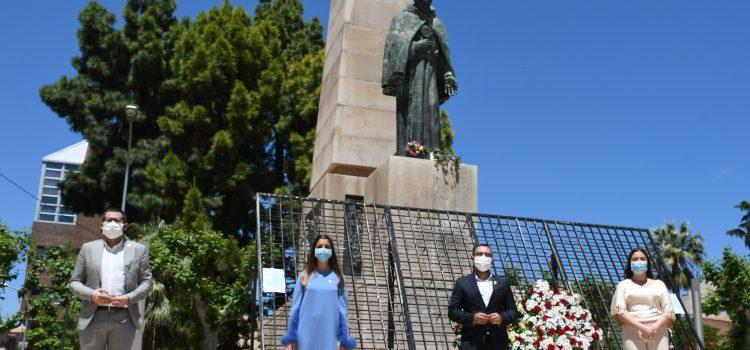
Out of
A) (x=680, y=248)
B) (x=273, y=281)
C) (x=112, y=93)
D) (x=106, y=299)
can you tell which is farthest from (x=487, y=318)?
(x=680, y=248)

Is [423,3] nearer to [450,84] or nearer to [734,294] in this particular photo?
[450,84]

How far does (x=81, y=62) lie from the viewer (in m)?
25.7

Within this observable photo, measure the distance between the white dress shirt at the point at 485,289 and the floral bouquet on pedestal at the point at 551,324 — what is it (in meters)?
0.56

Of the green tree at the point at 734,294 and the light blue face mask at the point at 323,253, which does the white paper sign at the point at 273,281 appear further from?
the green tree at the point at 734,294

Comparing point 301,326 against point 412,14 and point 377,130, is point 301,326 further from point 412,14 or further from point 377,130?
point 377,130

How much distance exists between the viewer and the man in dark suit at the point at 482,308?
6.10 meters

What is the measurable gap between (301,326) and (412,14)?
20.7 feet

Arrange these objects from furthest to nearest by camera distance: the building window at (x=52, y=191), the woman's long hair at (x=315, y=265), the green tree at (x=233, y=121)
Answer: the building window at (x=52, y=191) → the green tree at (x=233, y=121) → the woman's long hair at (x=315, y=265)

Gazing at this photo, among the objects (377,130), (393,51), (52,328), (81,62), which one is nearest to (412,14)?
(393,51)

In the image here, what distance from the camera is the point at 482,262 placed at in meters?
6.36

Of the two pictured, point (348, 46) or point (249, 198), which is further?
point (249, 198)

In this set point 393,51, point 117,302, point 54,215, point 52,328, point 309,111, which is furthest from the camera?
point 54,215

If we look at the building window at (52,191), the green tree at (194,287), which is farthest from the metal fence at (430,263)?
the building window at (52,191)

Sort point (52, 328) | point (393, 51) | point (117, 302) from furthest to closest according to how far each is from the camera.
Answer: point (52, 328), point (393, 51), point (117, 302)
